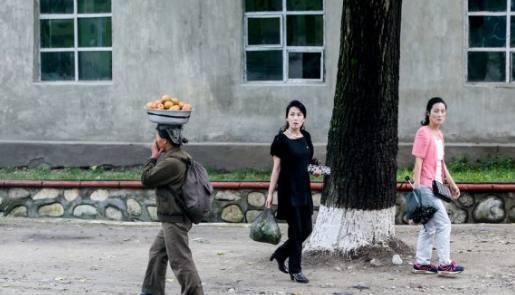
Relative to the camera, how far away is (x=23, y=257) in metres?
10.4

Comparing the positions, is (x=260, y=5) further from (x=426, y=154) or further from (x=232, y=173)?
(x=426, y=154)

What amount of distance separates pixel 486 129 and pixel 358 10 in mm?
5365

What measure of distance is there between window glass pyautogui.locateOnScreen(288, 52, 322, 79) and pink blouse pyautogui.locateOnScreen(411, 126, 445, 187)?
18.2 ft

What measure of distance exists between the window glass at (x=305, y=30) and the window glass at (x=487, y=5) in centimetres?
219

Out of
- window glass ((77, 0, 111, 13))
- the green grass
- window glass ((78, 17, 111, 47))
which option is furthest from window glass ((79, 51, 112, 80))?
the green grass

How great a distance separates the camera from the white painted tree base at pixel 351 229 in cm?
963

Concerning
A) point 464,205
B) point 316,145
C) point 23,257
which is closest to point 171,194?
point 23,257

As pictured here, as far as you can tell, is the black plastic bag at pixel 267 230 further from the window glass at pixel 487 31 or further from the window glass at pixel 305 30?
the window glass at pixel 487 31

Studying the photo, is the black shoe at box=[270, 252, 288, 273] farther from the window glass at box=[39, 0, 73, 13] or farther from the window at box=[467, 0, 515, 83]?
the window glass at box=[39, 0, 73, 13]

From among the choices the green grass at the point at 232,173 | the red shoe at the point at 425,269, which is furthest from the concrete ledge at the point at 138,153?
the red shoe at the point at 425,269

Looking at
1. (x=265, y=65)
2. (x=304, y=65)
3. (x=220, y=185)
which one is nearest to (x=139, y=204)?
(x=220, y=185)

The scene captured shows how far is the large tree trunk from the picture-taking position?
375 inches

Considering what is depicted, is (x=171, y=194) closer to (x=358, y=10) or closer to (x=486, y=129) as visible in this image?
(x=358, y=10)

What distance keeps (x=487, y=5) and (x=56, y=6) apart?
642 cm
